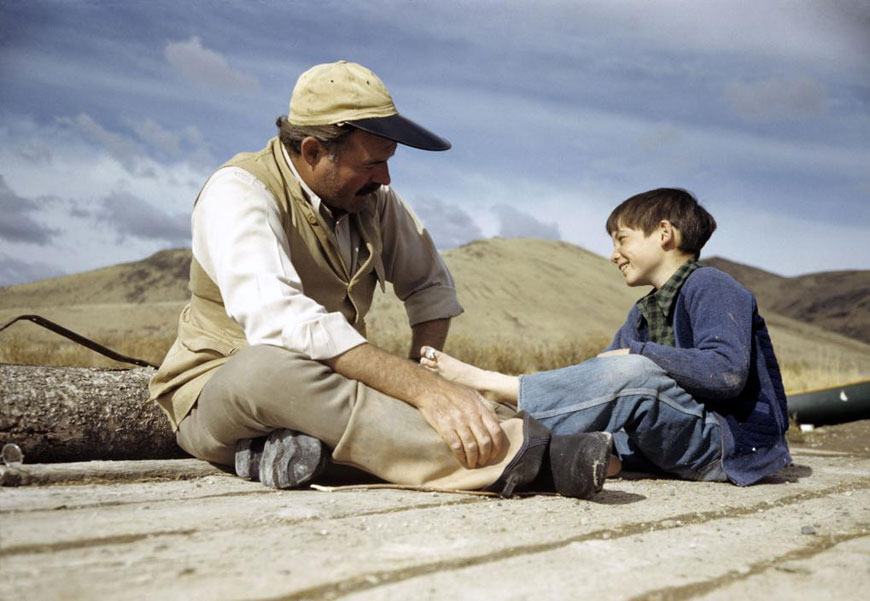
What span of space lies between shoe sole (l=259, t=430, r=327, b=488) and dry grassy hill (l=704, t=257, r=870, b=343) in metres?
49.5

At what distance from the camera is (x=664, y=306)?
3133 mm

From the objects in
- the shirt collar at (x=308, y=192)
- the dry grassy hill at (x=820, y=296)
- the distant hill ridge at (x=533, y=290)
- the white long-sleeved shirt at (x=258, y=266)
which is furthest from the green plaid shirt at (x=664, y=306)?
the dry grassy hill at (x=820, y=296)

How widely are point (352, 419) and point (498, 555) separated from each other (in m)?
0.84

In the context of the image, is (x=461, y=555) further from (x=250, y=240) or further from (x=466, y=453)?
(x=250, y=240)

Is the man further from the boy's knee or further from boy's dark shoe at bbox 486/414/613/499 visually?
the boy's knee

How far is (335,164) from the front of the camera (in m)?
2.98

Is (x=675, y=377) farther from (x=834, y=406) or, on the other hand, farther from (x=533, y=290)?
(x=533, y=290)

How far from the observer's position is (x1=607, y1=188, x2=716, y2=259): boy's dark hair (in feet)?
10.6

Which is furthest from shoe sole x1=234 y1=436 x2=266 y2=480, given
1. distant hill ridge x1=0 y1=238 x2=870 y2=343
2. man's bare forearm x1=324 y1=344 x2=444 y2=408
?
distant hill ridge x1=0 y1=238 x2=870 y2=343

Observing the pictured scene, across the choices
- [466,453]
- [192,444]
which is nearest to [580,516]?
[466,453]

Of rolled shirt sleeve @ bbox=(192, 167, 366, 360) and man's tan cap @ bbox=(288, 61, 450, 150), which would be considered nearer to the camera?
rolled shirt sleeve @ bbox=(192, 167, 366, 360)

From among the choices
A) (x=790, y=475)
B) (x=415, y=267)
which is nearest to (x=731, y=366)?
(x=790, y=475)

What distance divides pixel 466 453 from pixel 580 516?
39 centimetres

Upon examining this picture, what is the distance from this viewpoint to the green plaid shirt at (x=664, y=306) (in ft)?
10.2
